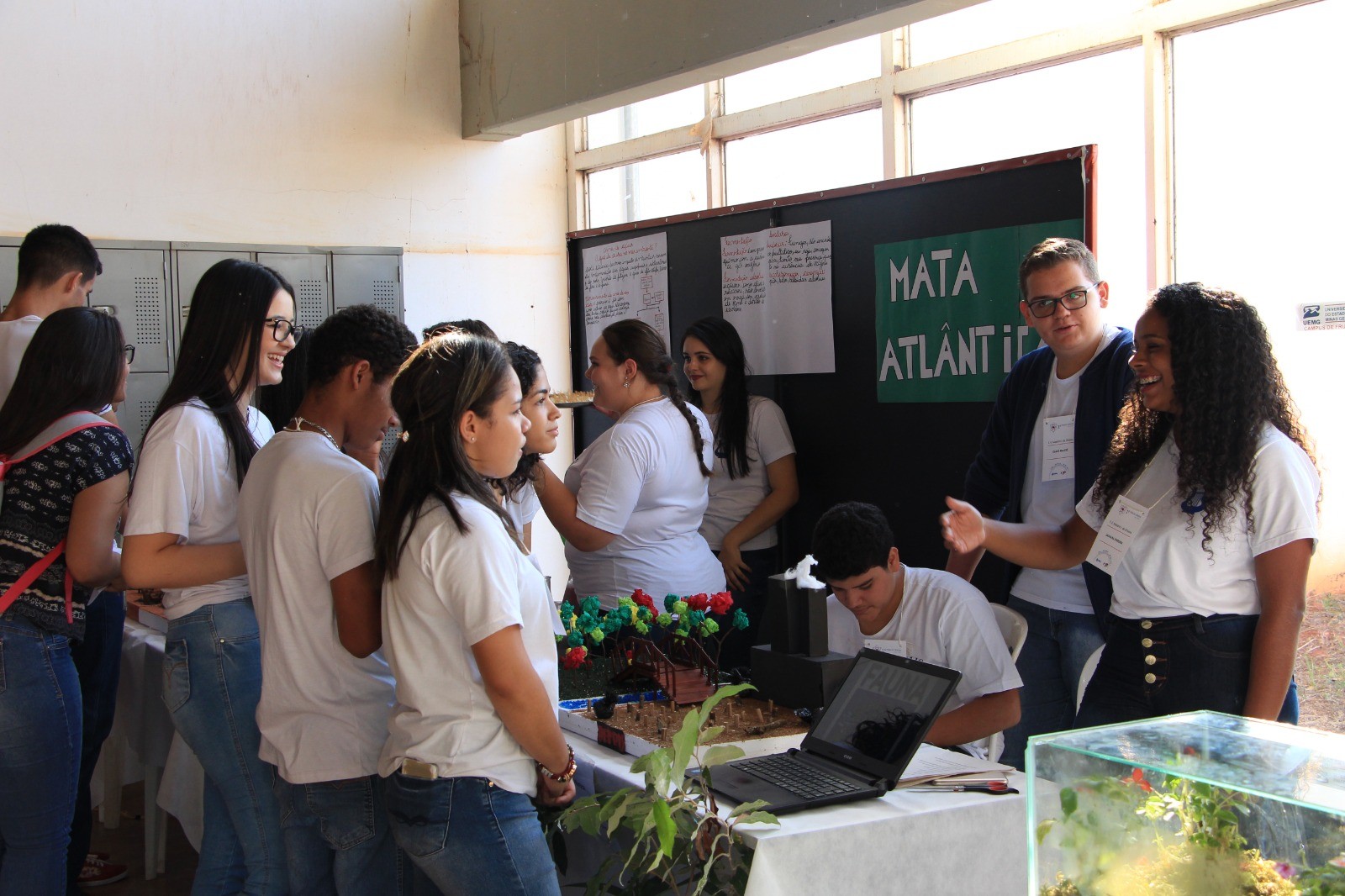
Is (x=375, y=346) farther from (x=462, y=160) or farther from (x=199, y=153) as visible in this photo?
(x=462, y=160)

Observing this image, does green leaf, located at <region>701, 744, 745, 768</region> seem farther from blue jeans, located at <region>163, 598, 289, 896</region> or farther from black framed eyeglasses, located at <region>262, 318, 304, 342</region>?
black framed eyeglasses, located at <region>262, 318, 304, 342</region>

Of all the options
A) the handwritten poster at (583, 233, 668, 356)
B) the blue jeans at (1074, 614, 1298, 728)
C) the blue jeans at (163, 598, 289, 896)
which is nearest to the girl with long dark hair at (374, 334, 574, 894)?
the blue jeans at (163, 598, 289, 896)

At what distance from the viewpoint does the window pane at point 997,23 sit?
3473 mm

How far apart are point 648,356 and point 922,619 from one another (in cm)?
119

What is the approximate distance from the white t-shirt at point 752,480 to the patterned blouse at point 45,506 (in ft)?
6.70

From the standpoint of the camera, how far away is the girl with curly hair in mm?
2051

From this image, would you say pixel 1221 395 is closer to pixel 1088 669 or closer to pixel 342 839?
pixel 1088 669

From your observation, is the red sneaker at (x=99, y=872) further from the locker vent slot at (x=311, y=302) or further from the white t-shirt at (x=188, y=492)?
the locker vent slot at (x=311, y=302)

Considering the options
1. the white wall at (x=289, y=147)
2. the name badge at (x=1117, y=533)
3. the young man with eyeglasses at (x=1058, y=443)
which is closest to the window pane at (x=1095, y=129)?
the young man with eyeglasses at (x=1058, y=443)

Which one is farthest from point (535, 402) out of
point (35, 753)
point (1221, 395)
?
point (1221, 395)

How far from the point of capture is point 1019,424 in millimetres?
2957

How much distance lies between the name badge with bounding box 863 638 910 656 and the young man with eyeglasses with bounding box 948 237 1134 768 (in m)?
0.44

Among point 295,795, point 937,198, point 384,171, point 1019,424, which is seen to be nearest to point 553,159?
point 384,171

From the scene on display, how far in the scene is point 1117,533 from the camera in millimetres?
2234
